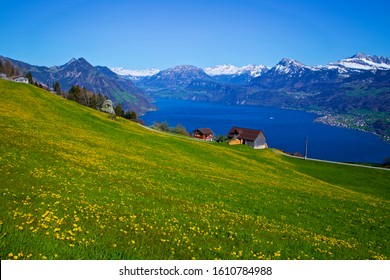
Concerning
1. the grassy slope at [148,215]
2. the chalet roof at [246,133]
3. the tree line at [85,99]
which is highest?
the tree line at [85,99]

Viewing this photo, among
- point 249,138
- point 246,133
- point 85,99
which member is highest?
point 85,99

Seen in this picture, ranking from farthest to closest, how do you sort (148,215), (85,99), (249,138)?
(85,99), (249,138), (148,215)

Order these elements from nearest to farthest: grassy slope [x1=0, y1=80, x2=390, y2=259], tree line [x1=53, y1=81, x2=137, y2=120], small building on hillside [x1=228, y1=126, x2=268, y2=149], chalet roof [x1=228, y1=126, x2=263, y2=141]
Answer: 1. grassy slope [x1=0, y1=80, x2=390, y2=259]
2. small building on hillside [x1=228, y1=126, x2=268, y2=149]
3. chalet roof [x1=228, y1=126, x2=263, y2=141]
4. tree line [x1=53, y1=81, x2=137, y2=120]

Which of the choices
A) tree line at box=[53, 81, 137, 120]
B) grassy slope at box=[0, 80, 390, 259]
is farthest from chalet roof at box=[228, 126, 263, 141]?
grassy slope at box=[0, 80, 390, 259]

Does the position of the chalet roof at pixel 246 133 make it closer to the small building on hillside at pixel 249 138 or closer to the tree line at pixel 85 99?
the small building on hillside at pixel 249 138

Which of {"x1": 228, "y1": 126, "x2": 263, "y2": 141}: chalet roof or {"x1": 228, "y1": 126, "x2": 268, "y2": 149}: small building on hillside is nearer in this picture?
{"x1": 228, "y1": 126, "x2": 268, "y2": 149}: small building on hillside

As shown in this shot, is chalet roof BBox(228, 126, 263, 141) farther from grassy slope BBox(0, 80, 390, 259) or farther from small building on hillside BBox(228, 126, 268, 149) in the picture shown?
grassy slope BBox(0, 80, 390, 259)

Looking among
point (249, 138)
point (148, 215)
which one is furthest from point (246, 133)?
point (148, 215)

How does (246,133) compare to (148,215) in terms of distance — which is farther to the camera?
(246,133)

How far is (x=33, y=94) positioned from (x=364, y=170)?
286 feet

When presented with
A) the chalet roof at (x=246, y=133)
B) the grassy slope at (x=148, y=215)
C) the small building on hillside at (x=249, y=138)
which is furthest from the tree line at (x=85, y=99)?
the grassy slope at (x=148, y=215)

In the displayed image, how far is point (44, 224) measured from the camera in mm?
12172

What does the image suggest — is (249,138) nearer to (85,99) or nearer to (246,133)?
(246,133)
